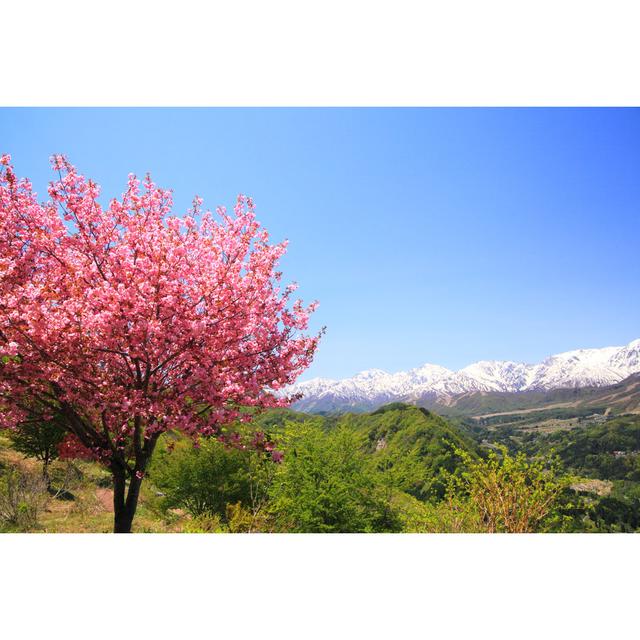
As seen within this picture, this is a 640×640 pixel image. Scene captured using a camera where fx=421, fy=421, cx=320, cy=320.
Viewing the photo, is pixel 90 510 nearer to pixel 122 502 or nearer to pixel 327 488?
pixel 327 488

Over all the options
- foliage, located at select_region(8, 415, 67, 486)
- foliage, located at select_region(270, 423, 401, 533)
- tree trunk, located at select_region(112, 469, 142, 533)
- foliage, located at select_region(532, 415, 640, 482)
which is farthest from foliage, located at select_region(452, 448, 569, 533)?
foliage, located at select_region(532, 415, 640, 482)

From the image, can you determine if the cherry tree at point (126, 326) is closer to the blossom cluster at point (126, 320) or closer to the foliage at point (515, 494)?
the blossom cluster at point (126, 320)

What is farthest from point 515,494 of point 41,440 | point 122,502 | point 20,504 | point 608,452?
point 608,452

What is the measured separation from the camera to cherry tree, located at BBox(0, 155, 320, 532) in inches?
183

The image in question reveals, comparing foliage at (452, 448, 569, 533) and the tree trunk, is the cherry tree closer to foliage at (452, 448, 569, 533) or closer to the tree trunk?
the tree trunk

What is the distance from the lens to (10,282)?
15.8 feet

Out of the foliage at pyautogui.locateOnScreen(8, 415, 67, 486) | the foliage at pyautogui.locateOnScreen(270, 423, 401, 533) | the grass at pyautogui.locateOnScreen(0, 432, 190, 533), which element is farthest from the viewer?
the foliage at pyautogui.locateOnScreen(8, 415, 67, 486)

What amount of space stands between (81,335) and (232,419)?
198 cm

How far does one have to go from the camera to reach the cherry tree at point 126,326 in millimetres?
4641

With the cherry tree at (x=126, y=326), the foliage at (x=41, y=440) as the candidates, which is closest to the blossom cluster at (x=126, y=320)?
the cherry tree at (x=126, y=326)

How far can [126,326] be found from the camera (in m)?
4.77
